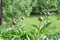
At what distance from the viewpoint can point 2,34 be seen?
1936mm

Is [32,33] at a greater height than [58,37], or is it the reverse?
[32,33]

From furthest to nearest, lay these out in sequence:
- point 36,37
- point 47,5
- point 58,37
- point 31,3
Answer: point 47,5, point 31,3, point 58,37, point 36,37

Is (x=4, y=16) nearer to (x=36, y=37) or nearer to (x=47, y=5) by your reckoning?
(x=47, y=5)

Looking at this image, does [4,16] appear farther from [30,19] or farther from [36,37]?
[36,37]

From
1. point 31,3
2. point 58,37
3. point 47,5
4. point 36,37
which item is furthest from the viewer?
point 47,5

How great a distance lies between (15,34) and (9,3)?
697 centimetres

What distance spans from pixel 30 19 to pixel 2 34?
27.6 feet

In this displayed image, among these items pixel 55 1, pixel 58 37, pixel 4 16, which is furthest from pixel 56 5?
pixel 58 37

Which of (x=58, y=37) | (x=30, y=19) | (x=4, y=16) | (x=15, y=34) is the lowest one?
(x=30, y=19)

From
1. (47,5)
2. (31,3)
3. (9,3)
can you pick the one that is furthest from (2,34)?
(47,5)

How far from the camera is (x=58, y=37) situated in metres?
2.14

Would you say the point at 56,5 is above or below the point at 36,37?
below

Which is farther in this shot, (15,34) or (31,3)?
(31,3)

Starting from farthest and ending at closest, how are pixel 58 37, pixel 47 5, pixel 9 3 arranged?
1. pixel 47 5
2. pixel 9 3
3. pixel 58 37
